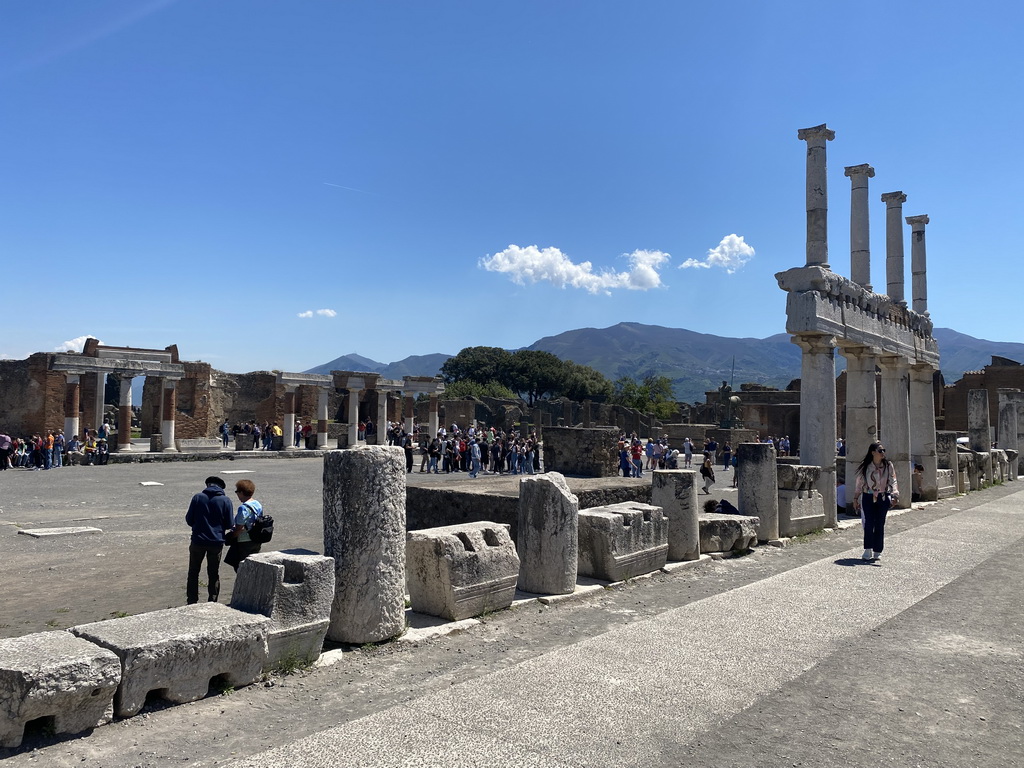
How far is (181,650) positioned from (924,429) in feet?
57.1

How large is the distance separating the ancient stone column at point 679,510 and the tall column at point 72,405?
28.0 m

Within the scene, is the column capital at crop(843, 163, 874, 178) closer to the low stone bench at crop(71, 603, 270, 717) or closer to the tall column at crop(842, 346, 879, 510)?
the tall column at crop(842, 346, 879, 510)

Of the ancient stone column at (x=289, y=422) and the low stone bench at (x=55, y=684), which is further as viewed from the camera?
the ancient stone column at (x=289, y=422)

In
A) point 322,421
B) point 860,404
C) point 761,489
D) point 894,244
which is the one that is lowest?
point 761,489

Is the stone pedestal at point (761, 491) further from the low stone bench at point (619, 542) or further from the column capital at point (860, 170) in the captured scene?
the column capital at point (860, 170)

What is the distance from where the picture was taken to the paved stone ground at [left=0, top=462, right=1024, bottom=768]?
152 inches

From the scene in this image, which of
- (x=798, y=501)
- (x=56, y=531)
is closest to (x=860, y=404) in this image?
(x=798, y=501)

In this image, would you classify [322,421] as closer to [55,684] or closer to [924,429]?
[924,429]

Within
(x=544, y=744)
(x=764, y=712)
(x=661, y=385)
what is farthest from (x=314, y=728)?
(x=661, y=385)

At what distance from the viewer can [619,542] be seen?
26.4ft

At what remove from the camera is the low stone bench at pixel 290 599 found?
16.2 ft

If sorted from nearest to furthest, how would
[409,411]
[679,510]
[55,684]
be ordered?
1. [55,684]
2. [679,510]
3. [409,411]

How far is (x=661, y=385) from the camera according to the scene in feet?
259

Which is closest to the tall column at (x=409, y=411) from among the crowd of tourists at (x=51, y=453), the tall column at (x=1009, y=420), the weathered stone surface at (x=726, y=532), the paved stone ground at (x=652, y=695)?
the crowd of tourists at (x=51, y=453)
